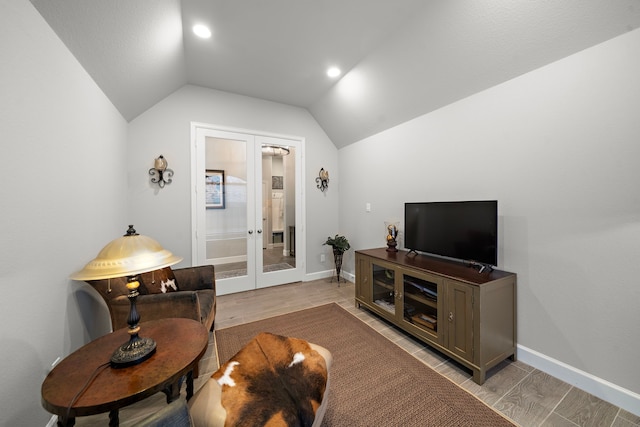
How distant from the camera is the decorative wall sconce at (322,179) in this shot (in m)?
4.24

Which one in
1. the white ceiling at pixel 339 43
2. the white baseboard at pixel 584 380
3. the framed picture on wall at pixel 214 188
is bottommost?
the white baseboard at pixel 584 380

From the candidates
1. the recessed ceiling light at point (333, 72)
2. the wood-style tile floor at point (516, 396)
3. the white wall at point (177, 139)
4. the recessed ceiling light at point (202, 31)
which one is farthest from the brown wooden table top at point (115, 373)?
the recessed ceiling light at point (333, 72)

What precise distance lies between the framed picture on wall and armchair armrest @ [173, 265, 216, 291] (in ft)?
4.18

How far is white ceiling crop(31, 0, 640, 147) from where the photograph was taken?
1.58 meters

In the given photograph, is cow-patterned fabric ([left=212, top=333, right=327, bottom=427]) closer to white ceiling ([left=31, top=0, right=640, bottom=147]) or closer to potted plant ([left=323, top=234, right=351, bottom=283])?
white ceiling ([left=31, top=0, right=640, bottom=147])

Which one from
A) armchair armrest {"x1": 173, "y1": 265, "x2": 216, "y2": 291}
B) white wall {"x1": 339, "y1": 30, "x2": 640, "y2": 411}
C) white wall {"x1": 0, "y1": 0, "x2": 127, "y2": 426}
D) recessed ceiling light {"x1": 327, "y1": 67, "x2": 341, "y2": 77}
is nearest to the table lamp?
white wall {"x1": 0, "y1": 0, "x2": 127, "y2": 426}

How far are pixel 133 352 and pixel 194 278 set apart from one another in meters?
1.31

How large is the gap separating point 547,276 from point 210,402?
2421 millimetres

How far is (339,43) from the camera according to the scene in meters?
2.49

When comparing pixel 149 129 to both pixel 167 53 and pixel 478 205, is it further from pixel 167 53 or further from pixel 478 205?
pixel 478 205

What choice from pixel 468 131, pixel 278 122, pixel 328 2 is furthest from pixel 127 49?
pixel 468 131

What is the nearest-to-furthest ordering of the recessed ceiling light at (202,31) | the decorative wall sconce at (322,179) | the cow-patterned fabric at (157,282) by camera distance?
the cow-patterned fabric at (157,282) < the recessed ceiling light at (202,31) < the decorative wall sconce at (322,179)

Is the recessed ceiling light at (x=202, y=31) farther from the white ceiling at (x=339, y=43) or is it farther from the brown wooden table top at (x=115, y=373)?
the brown wooden table top at (x=115, y=373)

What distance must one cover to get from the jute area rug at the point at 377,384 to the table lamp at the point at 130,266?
1076 millimetres
